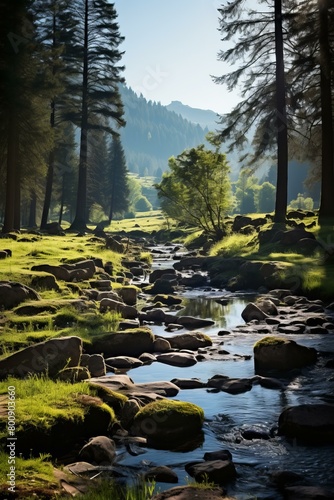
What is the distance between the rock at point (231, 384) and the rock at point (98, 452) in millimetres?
2680

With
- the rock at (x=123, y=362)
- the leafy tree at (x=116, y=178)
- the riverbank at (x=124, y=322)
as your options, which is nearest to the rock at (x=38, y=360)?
the riverbank at (x=124, y=322)

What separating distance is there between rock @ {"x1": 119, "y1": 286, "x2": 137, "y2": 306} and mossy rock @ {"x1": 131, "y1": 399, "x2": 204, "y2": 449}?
9263mm

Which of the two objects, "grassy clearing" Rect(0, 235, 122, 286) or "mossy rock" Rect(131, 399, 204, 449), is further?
"grassy clearing" Rect(0, 235, 122, 286)

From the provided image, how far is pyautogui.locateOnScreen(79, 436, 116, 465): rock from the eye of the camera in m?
5.53

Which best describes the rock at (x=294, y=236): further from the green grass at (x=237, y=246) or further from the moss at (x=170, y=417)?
the moss at (x=170, y=417)

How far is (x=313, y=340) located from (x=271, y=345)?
214 centimetres

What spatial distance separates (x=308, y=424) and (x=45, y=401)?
10.00 feet

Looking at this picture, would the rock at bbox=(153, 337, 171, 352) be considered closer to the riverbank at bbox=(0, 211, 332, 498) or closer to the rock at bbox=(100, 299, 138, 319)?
the riverbank at bbox=(0, 211, 332, 498)

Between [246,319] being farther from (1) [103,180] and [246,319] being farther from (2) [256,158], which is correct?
(1) [103,180]

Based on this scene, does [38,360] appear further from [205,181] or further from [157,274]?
[205,181]

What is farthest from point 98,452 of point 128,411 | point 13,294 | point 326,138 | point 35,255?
point 326,138

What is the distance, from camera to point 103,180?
7931 centimetres

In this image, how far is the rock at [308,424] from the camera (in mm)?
6098

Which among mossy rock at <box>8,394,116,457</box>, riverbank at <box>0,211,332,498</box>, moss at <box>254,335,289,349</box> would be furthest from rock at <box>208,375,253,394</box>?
mossy rock at <box>8,394,116,457</box>
